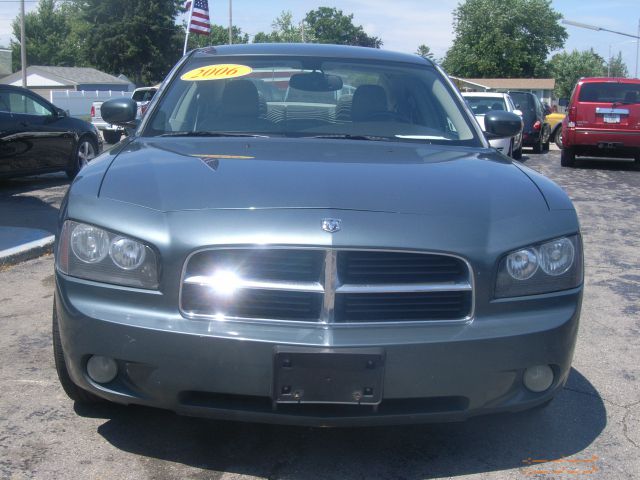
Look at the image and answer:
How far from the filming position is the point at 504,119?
4762 millimetres

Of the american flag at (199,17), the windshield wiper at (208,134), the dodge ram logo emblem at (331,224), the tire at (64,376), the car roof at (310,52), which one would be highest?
the american flag at (199,17)

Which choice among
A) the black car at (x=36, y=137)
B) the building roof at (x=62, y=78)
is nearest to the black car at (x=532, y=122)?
the black car at (x=36, y=137)

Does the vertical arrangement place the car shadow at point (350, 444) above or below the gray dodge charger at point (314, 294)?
below

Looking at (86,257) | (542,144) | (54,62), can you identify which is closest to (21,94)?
(86,257)

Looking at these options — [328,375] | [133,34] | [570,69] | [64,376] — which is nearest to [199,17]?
[64,376]

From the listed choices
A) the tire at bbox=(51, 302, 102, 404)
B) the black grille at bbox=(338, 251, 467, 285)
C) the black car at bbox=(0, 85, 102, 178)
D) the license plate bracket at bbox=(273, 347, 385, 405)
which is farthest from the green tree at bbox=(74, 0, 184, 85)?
the license plate bracket at bbox=(273, 347, 385, 405)

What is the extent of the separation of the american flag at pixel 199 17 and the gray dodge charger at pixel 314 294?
849 inches

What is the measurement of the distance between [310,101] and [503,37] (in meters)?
78.8

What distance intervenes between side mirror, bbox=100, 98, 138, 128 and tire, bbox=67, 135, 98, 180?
7822 millimetres

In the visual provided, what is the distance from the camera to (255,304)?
278 centimetres

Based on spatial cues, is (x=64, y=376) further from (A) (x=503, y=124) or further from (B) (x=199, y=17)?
(B) (x=199, y=17)

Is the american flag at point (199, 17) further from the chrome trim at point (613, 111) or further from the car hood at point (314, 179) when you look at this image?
the car hood at point (314, 179)

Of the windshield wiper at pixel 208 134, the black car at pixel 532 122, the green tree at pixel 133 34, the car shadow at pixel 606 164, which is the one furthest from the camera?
the green tree at pixel 133 34

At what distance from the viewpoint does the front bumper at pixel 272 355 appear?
8.84 feet
